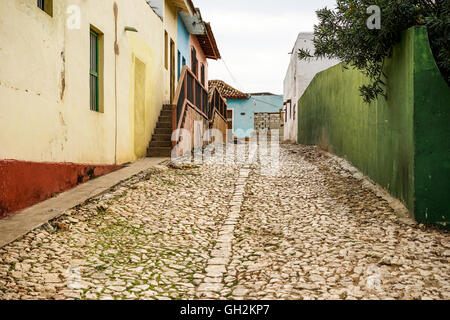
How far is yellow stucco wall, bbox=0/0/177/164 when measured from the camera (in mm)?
4906

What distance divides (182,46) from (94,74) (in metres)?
8.06

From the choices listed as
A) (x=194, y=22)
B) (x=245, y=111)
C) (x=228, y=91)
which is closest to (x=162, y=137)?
(x=194, y=22)

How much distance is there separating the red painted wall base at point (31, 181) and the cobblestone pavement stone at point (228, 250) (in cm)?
56

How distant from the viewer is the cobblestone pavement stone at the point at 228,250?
3453 millimetres

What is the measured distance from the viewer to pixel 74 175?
650 cm

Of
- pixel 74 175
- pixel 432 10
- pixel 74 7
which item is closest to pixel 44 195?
pixel 74 175

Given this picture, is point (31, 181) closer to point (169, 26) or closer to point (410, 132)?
point (410, 132)

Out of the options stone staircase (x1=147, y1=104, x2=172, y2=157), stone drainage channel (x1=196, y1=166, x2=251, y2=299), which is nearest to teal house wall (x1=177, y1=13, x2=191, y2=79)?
stone staircase (x1=147, y1=104, x2=172, y2=157)

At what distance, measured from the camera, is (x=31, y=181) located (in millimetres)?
5270

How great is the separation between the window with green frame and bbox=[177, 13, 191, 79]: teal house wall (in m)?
6.94

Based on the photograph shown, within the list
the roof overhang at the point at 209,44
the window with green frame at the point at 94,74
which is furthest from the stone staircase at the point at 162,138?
the roof overhang at the point at 209,44

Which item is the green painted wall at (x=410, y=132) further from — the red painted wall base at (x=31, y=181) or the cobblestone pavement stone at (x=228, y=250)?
the red painted wall base at (x=31, y=181)

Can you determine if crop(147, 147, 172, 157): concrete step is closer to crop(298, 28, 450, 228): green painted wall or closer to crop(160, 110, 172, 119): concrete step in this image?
crop(160, 110, 172, 119): concrete step

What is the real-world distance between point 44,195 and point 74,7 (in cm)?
290
